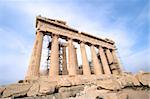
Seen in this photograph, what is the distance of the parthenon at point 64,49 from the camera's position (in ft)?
60.4

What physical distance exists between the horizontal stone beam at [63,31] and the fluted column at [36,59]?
1.66m

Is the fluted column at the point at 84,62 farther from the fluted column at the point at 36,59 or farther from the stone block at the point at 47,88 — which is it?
the stone block at the point at 47,88

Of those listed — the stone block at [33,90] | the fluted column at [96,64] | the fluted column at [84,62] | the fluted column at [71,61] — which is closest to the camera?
the stone block at [33,90]

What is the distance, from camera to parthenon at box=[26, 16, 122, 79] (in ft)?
60.4

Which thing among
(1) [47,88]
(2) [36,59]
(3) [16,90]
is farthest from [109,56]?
(3) [16,90]

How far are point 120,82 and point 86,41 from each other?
2247 cm

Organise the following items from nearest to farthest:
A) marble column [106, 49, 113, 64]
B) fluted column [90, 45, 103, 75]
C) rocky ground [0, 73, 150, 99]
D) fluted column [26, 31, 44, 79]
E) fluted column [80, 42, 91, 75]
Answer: rocky ground [0, 73, 150, 99] → fluted column [26, 31, 44, 79] → fluted column [80, 42, 91, 75] → fluted column [90, 45, 103, 75] → marble column [106, 49, 113, 64]

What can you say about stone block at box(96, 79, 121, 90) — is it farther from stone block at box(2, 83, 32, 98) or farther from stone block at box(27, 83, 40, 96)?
stone block at box(2, 83, 32, 98)

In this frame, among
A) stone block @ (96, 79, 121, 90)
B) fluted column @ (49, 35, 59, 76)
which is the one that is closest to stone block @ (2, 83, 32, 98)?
stone block @ (96, 79, 121, 90)

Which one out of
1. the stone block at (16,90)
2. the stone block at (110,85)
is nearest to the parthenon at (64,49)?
the stone block at (16,90)

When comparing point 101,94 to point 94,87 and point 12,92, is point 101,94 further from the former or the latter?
point 12,92

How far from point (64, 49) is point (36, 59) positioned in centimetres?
915

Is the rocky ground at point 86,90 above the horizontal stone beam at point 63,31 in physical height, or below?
below

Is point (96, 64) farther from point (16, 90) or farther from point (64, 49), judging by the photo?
point (16, 90)
